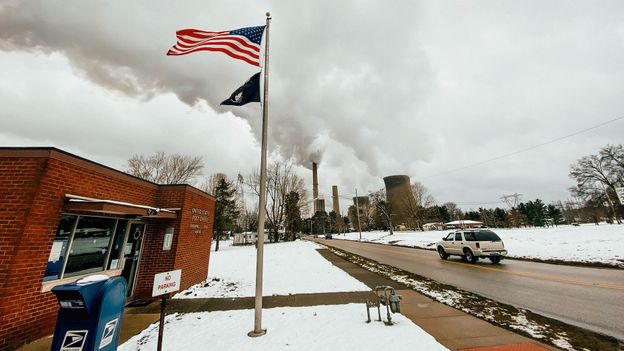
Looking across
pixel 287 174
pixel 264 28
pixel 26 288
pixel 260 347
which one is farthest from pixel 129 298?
pixel 287 174

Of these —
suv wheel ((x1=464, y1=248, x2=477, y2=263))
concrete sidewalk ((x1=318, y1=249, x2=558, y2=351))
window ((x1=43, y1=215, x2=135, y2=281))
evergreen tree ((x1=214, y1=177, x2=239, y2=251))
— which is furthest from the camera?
evergreen tree ((x1=214, y1=177, x2=239, y2=251))

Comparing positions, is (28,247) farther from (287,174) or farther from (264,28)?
(287,174)

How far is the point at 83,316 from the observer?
2729 mm

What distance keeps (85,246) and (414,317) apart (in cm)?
806

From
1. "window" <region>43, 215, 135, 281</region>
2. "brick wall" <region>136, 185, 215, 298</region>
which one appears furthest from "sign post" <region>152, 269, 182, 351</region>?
"brick wall" <region>136, 185, 215, 298</region>

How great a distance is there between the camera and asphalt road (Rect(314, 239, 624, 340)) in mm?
5617

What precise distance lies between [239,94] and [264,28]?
1.97m

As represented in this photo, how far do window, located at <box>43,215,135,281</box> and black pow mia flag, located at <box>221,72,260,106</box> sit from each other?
454 cm

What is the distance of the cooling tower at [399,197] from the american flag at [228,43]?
227ft

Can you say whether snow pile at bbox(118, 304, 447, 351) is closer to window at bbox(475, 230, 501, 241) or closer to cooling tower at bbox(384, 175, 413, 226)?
window at bbox(475, 230, 501, 241)

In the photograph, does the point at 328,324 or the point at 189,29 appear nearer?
the point at 328,324

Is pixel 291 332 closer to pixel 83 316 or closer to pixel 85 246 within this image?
pixel 83 316

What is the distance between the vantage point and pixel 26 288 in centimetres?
463

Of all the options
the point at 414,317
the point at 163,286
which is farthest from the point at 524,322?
the point at 163,286
